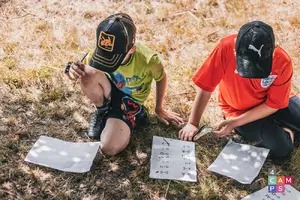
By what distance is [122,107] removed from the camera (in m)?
2.49

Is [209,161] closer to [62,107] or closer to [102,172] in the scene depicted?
[102,172]

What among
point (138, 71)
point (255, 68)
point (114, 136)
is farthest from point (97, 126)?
point (255, 68)

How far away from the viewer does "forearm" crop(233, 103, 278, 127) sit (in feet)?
7.72

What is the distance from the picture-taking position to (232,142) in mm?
2549

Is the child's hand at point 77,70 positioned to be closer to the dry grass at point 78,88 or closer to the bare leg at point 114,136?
the bare leg at point 114,136

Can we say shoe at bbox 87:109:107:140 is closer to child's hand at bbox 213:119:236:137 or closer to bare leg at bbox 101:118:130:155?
bare leg at bbox 101:118:130:155

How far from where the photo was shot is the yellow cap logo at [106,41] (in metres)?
2.12

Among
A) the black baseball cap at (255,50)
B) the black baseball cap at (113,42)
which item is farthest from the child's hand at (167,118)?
the black baseball cap at (255,50)

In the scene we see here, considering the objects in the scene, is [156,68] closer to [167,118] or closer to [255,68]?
[167,118]

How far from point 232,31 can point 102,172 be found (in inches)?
75.9

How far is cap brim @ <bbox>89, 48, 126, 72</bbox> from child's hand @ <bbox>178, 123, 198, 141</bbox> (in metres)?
0.66

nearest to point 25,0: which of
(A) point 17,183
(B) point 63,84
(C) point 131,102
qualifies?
(B) point 63,84

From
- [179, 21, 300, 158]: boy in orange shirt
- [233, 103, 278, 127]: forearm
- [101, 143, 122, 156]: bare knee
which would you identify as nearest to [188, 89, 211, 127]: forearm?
[179, 21, 300, 158]: boy in orange shirt

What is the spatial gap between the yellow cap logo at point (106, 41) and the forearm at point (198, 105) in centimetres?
62
